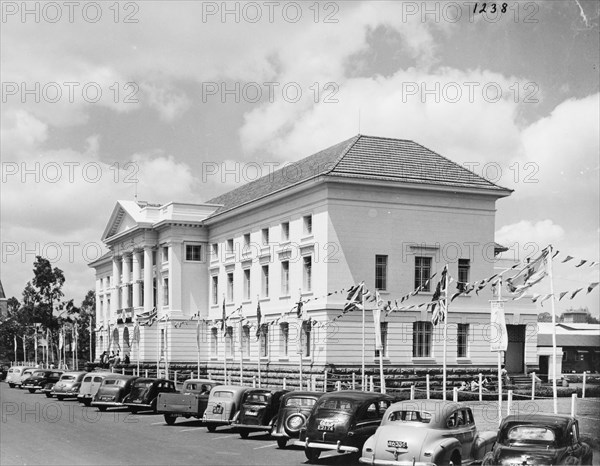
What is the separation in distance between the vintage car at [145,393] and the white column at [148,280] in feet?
123

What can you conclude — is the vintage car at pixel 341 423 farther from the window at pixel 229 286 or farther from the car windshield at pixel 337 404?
the window at pixel 229 286

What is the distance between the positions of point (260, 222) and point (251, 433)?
102 feet

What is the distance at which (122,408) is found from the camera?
1511 inches

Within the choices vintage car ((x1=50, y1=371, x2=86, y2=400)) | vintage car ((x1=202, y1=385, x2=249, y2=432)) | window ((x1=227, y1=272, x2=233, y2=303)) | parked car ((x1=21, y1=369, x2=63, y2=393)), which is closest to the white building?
window ((x1=227, y1=272, x2=233, y2=303))

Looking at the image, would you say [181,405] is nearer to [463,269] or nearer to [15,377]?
[463,269]

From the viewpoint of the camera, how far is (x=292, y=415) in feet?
77.6

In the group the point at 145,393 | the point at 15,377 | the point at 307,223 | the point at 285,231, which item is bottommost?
the point at 15,377

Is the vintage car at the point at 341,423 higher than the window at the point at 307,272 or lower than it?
lower

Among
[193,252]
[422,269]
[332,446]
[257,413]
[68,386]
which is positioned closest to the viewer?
[332,446]

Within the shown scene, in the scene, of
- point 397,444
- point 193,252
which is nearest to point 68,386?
point 193,252

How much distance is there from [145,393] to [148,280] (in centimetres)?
→ 3890

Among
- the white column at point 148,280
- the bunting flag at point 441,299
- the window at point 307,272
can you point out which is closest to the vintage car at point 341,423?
the bunting flag at point 441,299

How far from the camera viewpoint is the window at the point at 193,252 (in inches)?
2741

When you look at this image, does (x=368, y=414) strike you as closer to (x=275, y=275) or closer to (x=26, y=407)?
(x=26, y=407)
